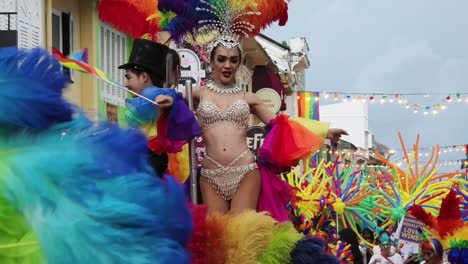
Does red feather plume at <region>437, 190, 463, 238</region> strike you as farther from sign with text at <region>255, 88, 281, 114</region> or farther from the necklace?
sign with text at <region>255, 88, 281, 114</region>

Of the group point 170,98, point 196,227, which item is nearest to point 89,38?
point 170,98

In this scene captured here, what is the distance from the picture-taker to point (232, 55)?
563 cm

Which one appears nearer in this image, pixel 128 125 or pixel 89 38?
pixel 128 125

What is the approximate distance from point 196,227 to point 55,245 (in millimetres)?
1004

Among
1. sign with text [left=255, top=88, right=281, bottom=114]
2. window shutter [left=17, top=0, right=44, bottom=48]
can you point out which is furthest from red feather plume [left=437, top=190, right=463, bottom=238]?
sign with text [left=255, top=88, right=281, bottom=114]

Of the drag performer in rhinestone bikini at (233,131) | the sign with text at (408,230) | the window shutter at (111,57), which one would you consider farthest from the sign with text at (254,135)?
the drag performer in rhinestone bikini at (233,131)

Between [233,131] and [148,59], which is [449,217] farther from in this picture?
[148,59]

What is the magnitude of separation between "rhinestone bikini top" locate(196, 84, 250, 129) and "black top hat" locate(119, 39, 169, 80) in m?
0.36

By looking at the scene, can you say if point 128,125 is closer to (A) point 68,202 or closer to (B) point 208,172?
(A) point 68,202

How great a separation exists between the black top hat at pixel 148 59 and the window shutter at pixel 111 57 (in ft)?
38.0

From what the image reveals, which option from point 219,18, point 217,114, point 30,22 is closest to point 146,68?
point 217,114

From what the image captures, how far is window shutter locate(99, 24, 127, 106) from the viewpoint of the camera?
17302 mm

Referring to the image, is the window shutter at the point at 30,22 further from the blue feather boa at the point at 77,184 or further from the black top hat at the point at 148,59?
the blue feather boa at the point at 77,184

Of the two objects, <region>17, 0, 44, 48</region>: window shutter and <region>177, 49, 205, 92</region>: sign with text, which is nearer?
<region>177, 49, 205, 92</region>: sign with text
